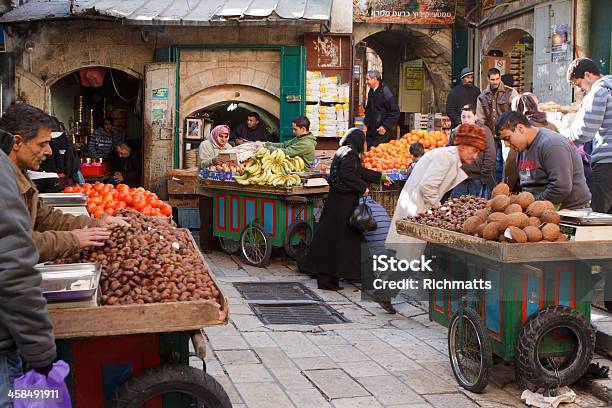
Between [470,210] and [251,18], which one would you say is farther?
[251,18]

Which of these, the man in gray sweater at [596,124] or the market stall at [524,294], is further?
the man in gray sweater at [596,124]

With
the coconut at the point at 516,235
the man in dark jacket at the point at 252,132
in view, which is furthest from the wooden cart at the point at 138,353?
the man in dark jacket at the point at 252,132

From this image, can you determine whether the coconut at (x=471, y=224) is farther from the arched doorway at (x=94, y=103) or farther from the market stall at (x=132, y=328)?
the arched doorway at (x=94, y=103)

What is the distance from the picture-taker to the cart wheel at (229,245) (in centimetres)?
1163

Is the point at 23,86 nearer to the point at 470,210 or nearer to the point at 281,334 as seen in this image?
the point at 281,334

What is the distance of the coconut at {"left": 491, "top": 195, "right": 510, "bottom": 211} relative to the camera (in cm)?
546

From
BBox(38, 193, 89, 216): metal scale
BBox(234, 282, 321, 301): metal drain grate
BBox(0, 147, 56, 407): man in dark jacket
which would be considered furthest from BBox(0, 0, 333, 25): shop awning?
BBox(0, 147, 56, 407): man in dark jacket

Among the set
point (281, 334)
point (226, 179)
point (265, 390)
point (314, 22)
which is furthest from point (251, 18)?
point (265, 390)

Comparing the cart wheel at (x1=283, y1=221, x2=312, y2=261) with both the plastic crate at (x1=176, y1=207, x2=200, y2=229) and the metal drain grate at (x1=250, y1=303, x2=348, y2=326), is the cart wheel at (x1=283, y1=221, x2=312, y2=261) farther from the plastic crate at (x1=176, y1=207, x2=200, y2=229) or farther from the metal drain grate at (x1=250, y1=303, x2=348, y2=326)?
the plastic crate at (x1=176, y1=207, x2=200, y2=229)

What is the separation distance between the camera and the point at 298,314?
800 cm

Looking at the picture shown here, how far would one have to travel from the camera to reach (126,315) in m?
3.69

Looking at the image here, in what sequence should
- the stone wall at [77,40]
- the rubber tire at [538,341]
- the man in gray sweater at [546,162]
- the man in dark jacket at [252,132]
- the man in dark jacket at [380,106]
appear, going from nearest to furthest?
the rubber tire at [538,341] < the man in gray sweater at [546,162] < the man in dark jacket at [252,132] < the man in dark jacket at [380,106] < the stone wall at [77,40]

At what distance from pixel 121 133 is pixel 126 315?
13.9 meters

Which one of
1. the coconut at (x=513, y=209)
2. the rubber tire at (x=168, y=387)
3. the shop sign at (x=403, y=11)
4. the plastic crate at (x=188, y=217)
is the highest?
the shop sign at (x=403, y=11)
